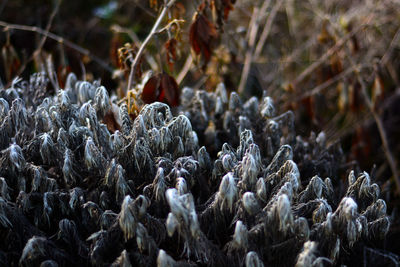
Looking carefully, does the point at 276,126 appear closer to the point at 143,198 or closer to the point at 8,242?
the point at 143,198

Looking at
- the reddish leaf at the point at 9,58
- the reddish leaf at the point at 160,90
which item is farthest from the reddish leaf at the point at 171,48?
the reddish leaf at the point at 9,58

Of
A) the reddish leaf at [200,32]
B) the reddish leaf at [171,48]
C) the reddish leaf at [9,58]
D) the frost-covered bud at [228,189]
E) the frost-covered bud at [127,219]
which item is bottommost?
the frost-covered bud at [127,219]

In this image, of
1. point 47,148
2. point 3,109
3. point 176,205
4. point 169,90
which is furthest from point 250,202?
point 3,109

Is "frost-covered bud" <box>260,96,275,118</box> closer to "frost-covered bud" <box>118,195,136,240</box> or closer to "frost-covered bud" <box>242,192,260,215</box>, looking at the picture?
"frost-covered bud" <box>242,192,260,215</box>

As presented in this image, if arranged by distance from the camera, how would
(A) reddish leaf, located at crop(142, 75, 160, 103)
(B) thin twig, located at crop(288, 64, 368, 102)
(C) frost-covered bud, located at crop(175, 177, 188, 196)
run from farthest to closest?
(B) thin twig, located at crop(288, 64, 368, 102) < (A) reddish leaf, located at crop(142, 75, 160, 103) < (C) frost-covered bud, located at crop(175, 177, 188, 196)

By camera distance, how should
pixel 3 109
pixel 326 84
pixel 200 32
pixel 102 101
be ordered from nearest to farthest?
pixel 3 109
pixel 102 101
pixel 200 32
pixel 326 84

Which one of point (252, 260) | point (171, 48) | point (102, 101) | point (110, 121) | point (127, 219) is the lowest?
point (252, 260)

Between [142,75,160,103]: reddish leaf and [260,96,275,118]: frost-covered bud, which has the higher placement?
[142,75,160,103]: reddish leaf

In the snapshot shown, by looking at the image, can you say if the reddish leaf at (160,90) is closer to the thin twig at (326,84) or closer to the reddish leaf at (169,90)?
the reddish leaf at (169,90)

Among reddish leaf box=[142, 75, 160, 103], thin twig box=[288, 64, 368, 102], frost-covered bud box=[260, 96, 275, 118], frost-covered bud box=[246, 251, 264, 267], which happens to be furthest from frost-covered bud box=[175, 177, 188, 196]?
thin twig box=[288, 64, 368, 102]

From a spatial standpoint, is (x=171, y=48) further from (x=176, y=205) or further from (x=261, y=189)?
(x=176, y=205)

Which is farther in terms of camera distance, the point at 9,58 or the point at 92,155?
the point at 9,58
